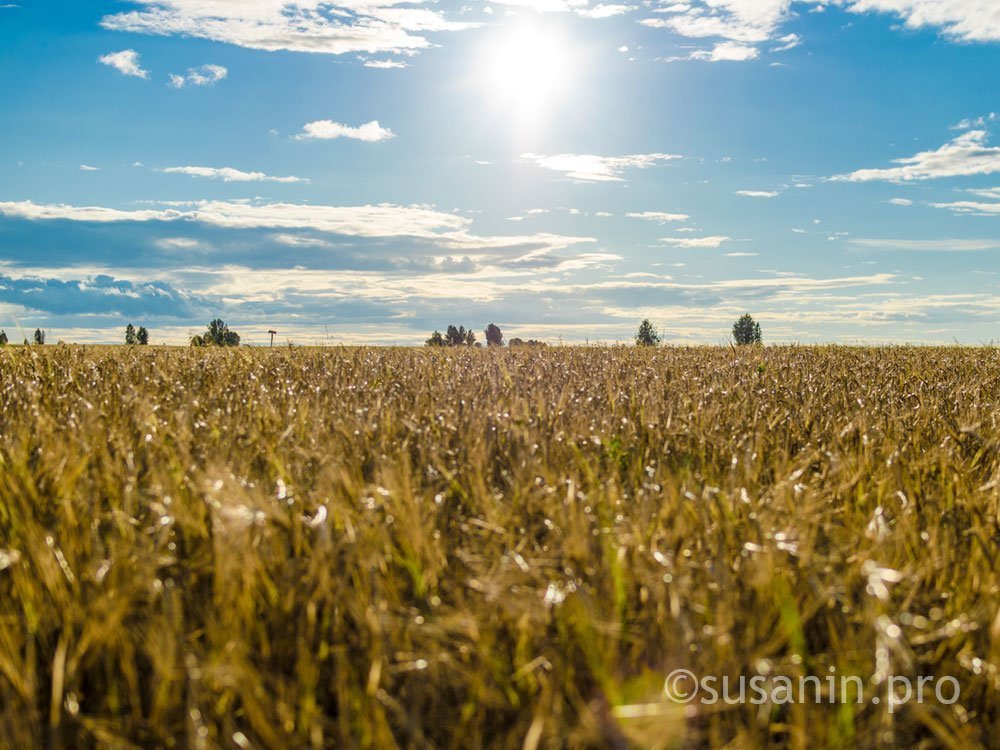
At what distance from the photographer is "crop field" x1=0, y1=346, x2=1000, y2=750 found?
1599 mm

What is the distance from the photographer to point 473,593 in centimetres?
202

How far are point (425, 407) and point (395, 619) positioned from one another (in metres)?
2.64

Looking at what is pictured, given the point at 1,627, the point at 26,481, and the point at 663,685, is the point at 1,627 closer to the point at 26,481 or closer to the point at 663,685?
the point at 26,481

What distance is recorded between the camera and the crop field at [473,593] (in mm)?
1599

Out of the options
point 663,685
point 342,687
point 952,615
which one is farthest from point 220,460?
point 952,615

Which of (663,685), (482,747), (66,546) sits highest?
(66,546)

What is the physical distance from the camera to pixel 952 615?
212 centimetres

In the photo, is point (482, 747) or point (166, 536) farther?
point (166, 536)

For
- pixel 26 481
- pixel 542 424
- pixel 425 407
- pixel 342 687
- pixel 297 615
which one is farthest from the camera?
pixel 425 407

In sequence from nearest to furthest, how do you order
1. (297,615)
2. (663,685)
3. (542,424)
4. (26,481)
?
(663,685) → (297,615) → (26,481) → (542,424)

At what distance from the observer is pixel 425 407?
14.6 feet

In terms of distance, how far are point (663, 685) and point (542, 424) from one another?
7.19 feet

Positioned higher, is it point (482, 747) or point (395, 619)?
point (395, 619)

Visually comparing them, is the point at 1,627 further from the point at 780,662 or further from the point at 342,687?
the point at 780,662
